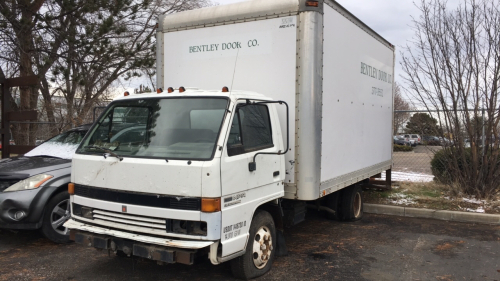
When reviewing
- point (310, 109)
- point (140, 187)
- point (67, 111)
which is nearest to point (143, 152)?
point (140, 187)

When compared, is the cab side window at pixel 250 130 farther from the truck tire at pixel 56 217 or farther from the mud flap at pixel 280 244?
the truck tire at pixel 56 217

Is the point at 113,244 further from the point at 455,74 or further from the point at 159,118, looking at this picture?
the point at 455,74

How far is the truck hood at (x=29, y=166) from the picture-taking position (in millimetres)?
5875

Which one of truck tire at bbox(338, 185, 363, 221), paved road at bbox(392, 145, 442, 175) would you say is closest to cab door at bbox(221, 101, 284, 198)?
truck tire at bbox(338, 185, 363, 221)

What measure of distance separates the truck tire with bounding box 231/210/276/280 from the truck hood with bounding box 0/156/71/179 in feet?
10.5

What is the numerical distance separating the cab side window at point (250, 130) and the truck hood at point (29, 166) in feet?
10.3

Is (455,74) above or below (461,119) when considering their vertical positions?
above

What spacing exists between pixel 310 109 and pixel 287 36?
97cm

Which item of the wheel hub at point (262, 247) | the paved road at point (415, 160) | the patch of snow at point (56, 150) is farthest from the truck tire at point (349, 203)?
the patch of snow at point (56, 150)

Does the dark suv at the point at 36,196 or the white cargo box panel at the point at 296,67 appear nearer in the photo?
the white cargo box panel at the point at 296,67

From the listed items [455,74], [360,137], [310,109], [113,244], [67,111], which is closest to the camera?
[113,244]

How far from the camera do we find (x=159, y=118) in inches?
183

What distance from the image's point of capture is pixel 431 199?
8945mm

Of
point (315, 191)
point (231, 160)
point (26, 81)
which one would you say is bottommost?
point (315, 191)
